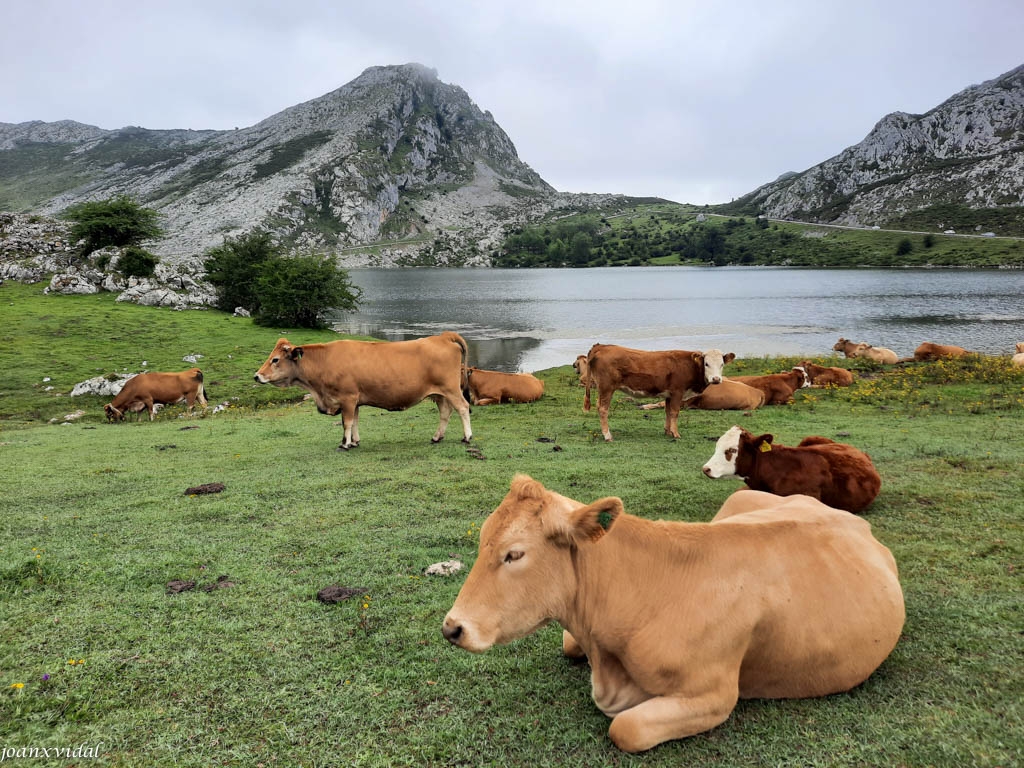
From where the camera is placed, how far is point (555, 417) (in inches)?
602

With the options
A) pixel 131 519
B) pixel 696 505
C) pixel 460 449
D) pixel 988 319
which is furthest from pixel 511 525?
pixel 988 319

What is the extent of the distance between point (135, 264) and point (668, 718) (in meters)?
54.6

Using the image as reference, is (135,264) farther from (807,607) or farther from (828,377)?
(807,607)

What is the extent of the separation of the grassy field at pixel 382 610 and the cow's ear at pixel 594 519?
1213mm

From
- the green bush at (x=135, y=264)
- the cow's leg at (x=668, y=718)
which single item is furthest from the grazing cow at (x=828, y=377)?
the green bush at (x=135, y=264)

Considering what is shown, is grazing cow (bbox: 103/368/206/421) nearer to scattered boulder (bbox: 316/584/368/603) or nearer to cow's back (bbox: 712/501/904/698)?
scattered boulder (bbox: 316/584/368/603)

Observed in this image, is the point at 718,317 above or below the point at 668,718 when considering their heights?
below

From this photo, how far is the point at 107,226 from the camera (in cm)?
5072

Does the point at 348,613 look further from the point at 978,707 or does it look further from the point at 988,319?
the point at 988,319

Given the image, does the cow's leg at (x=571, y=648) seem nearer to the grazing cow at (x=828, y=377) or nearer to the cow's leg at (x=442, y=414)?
the cow's leg at (x=442, y=414)

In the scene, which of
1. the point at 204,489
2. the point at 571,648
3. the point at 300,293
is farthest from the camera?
the point at 300,293

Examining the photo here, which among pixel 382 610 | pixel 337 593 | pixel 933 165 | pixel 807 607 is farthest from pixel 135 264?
pixel 933 165

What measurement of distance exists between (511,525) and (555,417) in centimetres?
1232

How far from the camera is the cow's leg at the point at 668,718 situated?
2.95 meters
